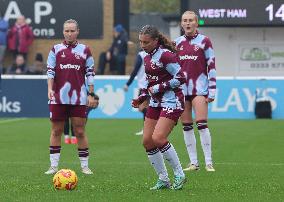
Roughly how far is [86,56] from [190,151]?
6.96 ft

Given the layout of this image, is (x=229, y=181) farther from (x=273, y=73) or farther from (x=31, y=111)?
(x=273, y=73)

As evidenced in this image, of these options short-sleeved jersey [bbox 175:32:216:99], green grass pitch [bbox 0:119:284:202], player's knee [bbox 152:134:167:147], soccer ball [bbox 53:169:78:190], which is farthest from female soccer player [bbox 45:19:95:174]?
player's knee [bbox 152:134:167:147]

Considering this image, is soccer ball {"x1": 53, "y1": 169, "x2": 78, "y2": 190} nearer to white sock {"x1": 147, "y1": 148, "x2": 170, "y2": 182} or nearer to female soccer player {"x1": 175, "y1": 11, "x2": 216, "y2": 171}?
Answer: white sock {"x1": 147, "y1": 148, "x2": 170, "y2": 182}

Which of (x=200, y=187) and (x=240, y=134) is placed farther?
→ (x=240, y=134)

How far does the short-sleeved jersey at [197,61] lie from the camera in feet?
43.0

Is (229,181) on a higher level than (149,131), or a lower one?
lower

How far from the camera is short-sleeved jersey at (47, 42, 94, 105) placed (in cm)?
1270

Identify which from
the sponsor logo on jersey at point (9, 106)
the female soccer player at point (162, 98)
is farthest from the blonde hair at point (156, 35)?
the sponsor logo on jersey at point (9, 106)

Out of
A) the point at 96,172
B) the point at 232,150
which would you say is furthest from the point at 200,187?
the point at 232,150

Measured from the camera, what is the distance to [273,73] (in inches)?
1312

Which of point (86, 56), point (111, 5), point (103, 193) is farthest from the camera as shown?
point (111, 5)

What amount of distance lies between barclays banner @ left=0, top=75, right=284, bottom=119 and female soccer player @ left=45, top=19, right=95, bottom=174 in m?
12.8

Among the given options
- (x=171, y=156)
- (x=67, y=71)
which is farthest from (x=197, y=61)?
(x=171, y=156)

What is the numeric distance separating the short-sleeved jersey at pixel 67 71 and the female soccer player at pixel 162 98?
1947 millimetres
